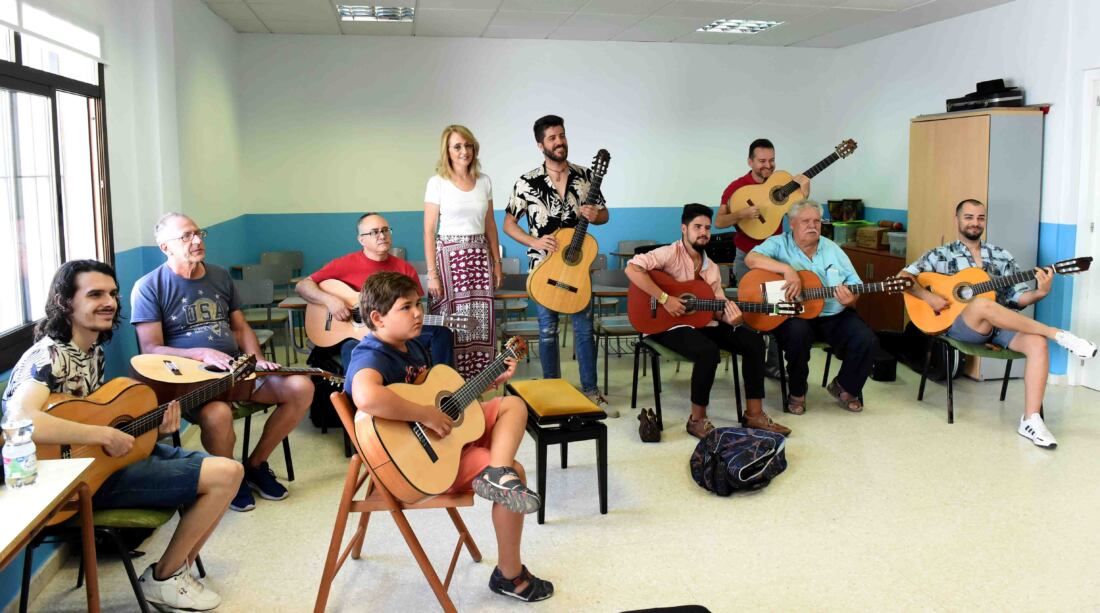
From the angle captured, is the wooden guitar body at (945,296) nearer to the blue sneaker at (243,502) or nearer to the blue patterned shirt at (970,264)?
the blue patterned shirt at (970,264)

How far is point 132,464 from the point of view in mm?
2672

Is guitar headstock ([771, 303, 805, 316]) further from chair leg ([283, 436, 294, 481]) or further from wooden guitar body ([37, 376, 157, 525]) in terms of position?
wooden guitar body ([37, 376, 157, 525])

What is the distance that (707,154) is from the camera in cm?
819

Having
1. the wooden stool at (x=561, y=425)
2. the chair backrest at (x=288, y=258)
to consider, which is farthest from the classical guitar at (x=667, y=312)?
the chair backrest at (x=288, y=258)

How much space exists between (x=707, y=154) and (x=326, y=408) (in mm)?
4778

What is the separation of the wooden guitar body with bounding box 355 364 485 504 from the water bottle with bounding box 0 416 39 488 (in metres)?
0.84

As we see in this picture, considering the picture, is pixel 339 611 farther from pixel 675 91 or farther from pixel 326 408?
pixel 675 91

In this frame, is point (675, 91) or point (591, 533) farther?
point (675, 91)

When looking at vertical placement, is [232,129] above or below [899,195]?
above

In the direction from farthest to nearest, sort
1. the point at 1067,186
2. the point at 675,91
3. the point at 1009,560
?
1. the point at 675,91
2. the point at 1067,186
3. the point at 1009,560

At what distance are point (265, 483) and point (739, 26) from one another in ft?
17.6

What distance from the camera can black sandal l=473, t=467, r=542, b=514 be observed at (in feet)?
8.59

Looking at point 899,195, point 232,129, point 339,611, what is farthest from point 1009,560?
point 232,129

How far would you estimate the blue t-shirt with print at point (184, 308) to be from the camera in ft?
11.7
